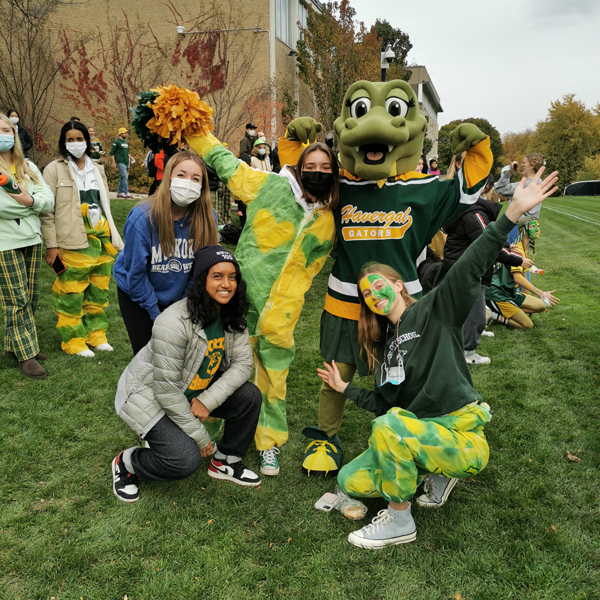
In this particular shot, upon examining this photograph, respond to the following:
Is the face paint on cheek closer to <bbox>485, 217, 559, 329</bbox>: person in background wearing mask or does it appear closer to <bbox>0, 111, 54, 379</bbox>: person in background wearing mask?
<bbox>0, 111, 54, 379</bbox>: person in background wearing mask

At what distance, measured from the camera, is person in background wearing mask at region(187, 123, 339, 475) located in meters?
2.99

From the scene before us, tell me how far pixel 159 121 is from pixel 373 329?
1.80 m

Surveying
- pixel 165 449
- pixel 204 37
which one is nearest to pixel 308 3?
pixel 204 37

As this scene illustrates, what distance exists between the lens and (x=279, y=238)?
3057 millimetres

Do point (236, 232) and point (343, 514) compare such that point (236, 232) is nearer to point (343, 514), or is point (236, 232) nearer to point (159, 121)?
point (159, 121)

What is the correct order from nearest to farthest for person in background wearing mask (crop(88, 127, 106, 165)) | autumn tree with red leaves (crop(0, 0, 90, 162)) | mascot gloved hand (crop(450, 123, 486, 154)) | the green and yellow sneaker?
mascot gloved hand (crop(450, 123, 486, 154)) → the green and yellow sneaker → person in background wearing mask (crop(88, 127, 106, 165)) → autumn tree with red leaves (crop(0, 0, 90, 162))

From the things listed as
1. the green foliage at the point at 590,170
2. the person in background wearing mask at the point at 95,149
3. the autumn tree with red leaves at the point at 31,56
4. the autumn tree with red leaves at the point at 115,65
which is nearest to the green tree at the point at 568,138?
the green foliage at the point at 590,170

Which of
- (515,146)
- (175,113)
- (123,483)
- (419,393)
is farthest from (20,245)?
(515,146)

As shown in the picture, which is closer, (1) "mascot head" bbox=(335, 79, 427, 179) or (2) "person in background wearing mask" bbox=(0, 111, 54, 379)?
(1) "mascot head" bbox=(335, 79, 427, 179)

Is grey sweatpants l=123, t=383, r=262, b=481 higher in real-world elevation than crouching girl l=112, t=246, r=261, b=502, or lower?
lower

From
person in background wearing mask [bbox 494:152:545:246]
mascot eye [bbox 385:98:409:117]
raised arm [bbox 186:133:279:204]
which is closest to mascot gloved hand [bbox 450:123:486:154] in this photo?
mascot eye [bbox 385:98:409:117]

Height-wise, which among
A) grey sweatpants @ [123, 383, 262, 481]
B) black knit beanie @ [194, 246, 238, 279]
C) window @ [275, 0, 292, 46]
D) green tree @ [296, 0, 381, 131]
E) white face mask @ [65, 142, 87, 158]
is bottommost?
→ grey sweatpants @ [123, 383, 262, 481]

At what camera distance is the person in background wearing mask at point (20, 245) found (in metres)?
4.18

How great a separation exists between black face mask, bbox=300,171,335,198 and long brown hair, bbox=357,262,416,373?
501 millimetres
